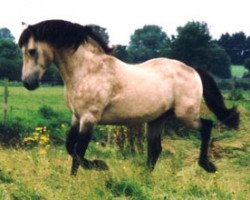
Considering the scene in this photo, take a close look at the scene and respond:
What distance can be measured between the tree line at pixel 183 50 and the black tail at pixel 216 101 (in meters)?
1.82

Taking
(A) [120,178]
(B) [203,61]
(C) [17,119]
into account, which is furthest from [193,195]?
(B) [203,61]

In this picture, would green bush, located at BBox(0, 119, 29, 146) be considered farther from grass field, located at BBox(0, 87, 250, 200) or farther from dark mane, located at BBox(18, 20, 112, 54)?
dark mane, located at BBox(18, 20, 112, 54)

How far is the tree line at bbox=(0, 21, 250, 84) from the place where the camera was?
44125 mm

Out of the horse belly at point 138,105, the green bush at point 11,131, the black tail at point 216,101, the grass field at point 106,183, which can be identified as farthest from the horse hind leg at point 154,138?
the green bush at point 11,131

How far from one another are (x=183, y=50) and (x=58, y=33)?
3756 centimetres

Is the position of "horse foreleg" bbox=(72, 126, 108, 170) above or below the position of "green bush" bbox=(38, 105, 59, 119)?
above

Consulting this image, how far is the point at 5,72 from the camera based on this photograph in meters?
50.5

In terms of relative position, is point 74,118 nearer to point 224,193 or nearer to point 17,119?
point 224,193

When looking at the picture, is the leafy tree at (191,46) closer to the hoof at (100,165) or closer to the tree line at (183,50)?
the tree line at (183,50)

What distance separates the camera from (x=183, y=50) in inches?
1753

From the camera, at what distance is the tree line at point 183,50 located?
145 ft

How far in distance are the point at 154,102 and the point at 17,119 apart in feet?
42.5

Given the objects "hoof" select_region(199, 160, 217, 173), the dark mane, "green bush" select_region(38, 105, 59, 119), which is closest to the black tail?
"hoof" select_region(199, 160, 217, 173)

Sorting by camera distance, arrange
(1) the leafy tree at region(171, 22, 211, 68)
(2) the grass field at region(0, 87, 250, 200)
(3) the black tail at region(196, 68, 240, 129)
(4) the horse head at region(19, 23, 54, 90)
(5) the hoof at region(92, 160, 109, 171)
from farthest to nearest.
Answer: (1) the leafy tree at region(171, 22, 211, 68) < (3) the black tail at region(196, 68, 240, 129) < (4) the horse head at region(19, 23, 54, 90) < (5) the hoof at region(92, 160, 109, 171) < (2) the grass field at region(0, 87, 250, 200)
